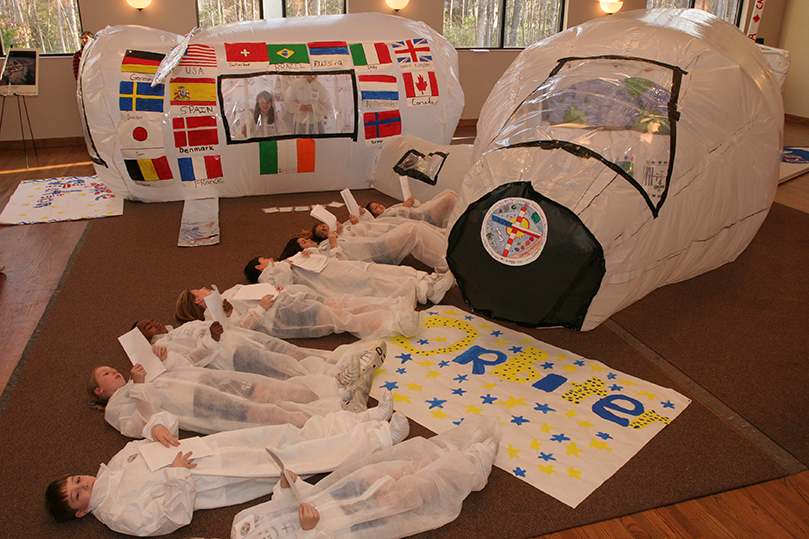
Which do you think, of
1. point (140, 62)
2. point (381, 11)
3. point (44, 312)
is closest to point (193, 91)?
point (140, 62)

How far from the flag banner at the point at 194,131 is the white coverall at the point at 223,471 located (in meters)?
2.89

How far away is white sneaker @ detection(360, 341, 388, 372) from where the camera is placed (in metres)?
2.27

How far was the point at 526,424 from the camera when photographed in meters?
2.09

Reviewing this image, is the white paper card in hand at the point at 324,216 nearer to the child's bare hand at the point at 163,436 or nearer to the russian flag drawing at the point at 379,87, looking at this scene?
the child's bare hand at the point at 163,436

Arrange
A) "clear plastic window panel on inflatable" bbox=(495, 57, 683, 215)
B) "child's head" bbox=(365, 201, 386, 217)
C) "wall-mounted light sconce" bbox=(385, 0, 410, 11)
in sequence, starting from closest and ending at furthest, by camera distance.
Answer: "clear plastic window panel on inflatable" bbox=(495, 57, 683, 215) < "child's head" bbox=(365, 201, 386, 217) < "wall-mounted light sconce" bbox=(385, 0, 410, 11)

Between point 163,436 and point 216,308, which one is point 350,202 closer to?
point 216,308

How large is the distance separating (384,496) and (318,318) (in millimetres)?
1150

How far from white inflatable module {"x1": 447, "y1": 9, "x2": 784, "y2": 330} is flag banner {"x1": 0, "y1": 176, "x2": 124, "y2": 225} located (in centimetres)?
323

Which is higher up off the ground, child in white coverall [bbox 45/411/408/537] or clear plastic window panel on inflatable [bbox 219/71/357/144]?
clear plastic window panel on inflatable [bbox 219/71/357/144]

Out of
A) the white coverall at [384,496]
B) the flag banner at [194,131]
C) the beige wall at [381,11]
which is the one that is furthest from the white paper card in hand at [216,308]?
the beige wall at [381,11]

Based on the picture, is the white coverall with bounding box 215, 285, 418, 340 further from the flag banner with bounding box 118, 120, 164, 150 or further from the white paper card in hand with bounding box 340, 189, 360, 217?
the flag banner with bounding box 118, 120, 164, 150

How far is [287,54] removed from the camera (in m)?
4.42

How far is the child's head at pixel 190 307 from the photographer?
2.68m

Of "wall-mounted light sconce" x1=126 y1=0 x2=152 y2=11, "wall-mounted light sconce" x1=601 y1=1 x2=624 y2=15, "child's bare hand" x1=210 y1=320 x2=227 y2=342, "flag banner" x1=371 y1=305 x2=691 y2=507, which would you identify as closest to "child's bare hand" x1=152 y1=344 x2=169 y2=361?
"child's bare hand" x1=210 y1=320 x2=227 y2=342
